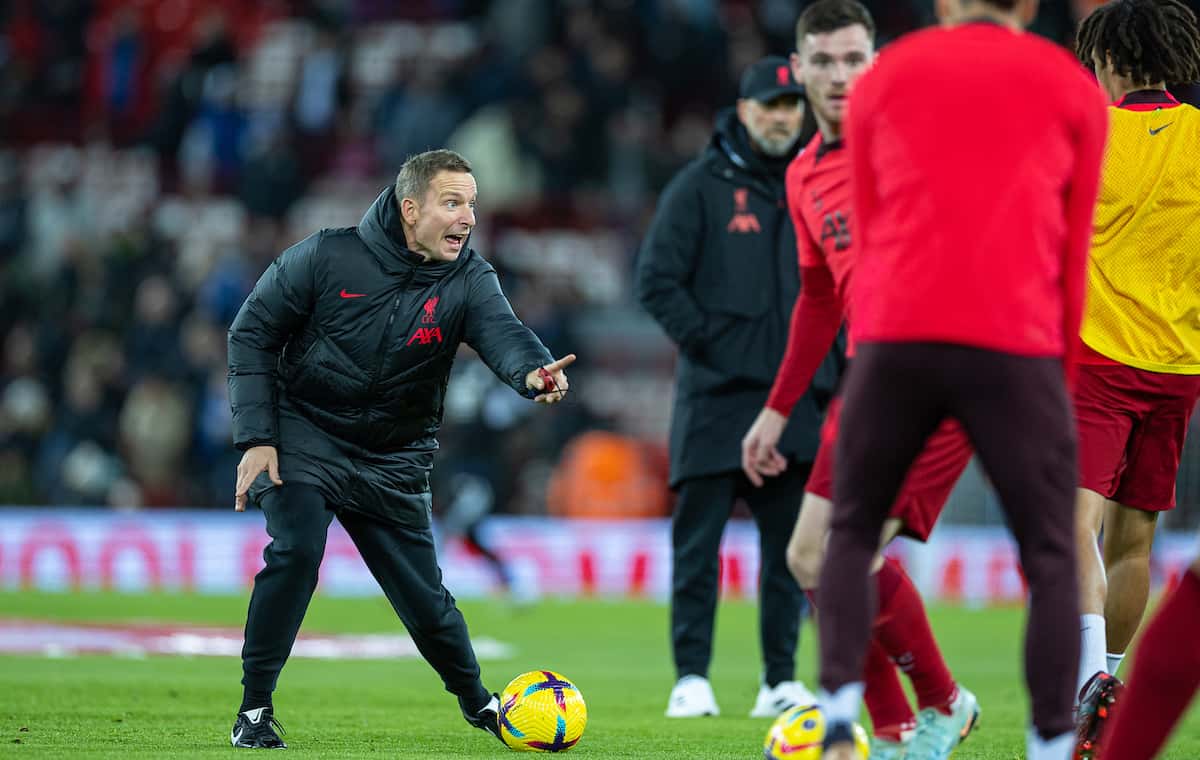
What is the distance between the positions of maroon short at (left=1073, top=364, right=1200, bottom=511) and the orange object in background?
11580 millimetres

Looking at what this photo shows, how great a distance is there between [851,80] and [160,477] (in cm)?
1449

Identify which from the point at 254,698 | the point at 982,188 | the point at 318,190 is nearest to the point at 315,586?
the point at 254,698

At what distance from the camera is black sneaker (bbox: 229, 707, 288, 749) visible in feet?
20.5

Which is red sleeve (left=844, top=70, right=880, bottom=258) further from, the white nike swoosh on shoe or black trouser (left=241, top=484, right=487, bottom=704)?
the white nike swoosh on shoe

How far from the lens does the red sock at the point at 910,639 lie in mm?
5070

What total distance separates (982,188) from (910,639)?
1.44m

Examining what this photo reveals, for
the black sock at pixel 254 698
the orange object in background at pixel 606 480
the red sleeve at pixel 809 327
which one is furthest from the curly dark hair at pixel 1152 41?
the orange object in background at pixel 606 480

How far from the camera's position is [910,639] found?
5.09 m

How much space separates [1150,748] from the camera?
4410 mm

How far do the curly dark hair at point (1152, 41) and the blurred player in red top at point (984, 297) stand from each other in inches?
77.3

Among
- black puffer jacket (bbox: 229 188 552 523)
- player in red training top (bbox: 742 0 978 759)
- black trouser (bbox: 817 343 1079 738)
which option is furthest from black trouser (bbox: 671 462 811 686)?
black trouser (bbox: 817 343 1079 738)

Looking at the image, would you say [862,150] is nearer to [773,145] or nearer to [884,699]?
[884,699]

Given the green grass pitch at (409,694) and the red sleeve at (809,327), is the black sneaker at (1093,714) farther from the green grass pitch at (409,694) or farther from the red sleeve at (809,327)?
the red sleeve at (809,327)

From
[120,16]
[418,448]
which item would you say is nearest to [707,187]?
[418,448]
